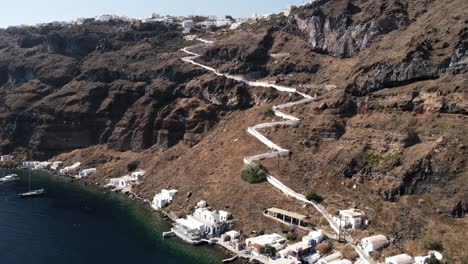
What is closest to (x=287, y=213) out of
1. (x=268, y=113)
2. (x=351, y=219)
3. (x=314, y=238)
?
(x=314, y=238)

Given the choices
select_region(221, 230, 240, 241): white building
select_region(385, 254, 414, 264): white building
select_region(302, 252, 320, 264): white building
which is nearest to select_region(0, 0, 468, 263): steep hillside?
select_region(385, 254, 414, 264): white building

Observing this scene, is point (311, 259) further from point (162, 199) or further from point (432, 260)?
point (162, 199)

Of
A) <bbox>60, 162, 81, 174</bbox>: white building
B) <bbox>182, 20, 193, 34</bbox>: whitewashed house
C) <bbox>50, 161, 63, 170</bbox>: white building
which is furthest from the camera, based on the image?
<bbox>182, 20, 193, 34</bbox>: whitewashed house

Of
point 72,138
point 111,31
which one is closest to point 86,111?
point 72,138

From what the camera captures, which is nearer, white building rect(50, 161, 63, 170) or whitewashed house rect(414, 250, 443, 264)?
whitewashed house rect(414, 250, 443, 264)

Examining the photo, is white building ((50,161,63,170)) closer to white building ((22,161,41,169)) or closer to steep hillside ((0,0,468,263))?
steep hillside ((0,0,468,263))

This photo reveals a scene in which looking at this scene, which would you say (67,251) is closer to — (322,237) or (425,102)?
(322,237)

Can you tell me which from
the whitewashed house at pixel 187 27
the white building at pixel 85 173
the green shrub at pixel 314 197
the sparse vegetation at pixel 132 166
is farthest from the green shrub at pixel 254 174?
the whitewashed house at pixel 187 27
